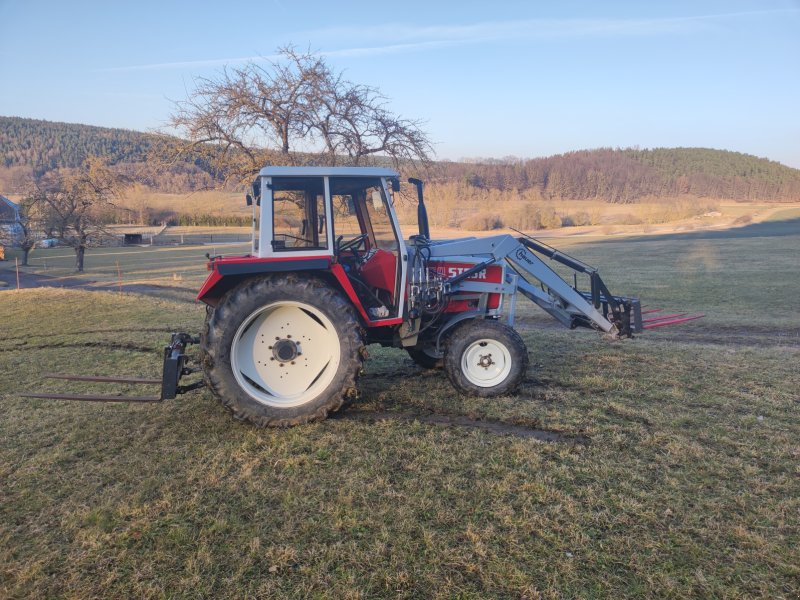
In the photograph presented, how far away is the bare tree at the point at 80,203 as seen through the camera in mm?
26375

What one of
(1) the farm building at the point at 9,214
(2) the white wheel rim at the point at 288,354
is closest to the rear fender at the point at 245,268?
(2) the white wheel rim at the point at 288,354

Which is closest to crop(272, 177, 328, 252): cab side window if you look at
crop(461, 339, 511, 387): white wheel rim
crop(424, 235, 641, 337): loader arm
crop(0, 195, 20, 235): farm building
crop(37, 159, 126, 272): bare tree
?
crop(424, 235, 641, 337): loader arm

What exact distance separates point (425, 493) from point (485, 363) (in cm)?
232

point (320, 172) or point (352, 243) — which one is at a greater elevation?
point (320, 172)

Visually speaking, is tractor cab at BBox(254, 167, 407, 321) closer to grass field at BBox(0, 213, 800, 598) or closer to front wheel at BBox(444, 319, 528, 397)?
front wheel at BBox(444, 319, 528, 397)

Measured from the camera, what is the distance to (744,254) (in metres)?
27.2

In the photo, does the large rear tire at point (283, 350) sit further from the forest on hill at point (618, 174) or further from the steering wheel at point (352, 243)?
the forest on hill at point (618, 174)

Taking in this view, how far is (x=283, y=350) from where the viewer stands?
531cm

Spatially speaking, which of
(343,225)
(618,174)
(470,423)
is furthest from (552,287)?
(618,174)

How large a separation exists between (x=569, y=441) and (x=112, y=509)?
3.60m

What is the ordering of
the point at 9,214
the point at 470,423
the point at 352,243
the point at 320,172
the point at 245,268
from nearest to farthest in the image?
the point at 245,268, the point at 470,423, the point at 320,172, the point at 352,243, the point at 9,214

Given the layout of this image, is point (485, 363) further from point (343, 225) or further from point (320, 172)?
point (320, 172)

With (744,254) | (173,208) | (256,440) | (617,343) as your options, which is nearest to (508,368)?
(256,440)

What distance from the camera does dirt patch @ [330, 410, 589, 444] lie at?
16.1 ft
